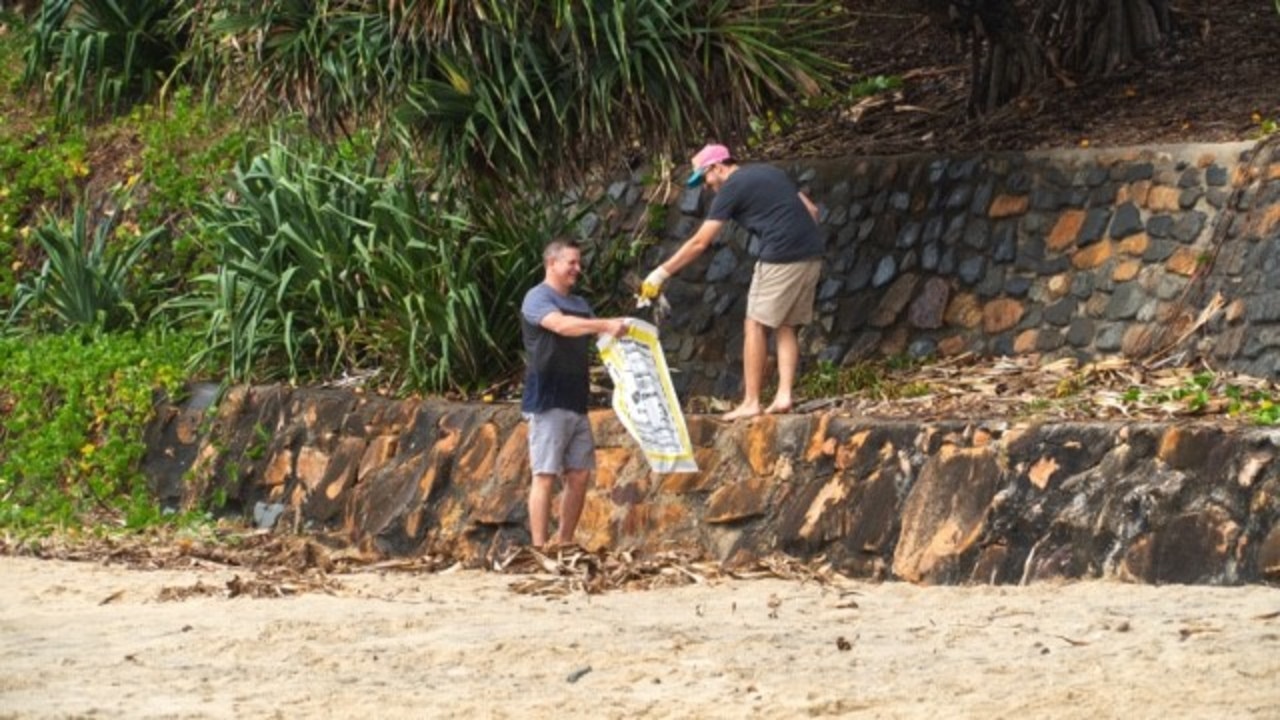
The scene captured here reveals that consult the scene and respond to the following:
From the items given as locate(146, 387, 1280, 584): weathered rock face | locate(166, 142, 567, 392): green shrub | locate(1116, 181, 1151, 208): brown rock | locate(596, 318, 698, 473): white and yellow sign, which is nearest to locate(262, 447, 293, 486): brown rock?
locate(146, 387, 1280, 584): weathered rock face

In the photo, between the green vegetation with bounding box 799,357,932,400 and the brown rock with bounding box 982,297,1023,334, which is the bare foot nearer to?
the green vegetation with bounding box 799,357,932,400

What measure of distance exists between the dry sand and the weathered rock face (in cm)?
35

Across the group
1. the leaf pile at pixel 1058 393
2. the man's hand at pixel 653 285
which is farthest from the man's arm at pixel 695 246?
the leaf pile at pixel 1058 393

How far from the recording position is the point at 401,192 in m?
15.0

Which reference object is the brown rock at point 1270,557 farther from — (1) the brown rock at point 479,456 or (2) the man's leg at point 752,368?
(1) the brown rock at point 479,456

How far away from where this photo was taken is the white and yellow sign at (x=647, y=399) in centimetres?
1193

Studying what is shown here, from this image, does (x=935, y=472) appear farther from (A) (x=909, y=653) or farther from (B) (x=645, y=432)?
(A) (x=909, y=653)

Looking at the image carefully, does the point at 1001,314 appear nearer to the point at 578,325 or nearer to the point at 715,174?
the point at 715,174

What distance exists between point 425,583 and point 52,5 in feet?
32.6

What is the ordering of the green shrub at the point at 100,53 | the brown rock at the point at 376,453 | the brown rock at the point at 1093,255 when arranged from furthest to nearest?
the green shrub at the point at 100,53, the brown rock at the point at 376,453, the brown rock at the point at 1093,255

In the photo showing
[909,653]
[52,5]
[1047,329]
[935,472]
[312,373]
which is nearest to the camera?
[909,653]

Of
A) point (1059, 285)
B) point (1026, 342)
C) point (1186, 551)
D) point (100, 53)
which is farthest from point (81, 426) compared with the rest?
point (1186, 551)

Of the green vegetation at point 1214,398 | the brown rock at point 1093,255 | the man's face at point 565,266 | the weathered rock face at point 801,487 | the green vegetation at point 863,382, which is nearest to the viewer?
the weathered rock face at point 801,487

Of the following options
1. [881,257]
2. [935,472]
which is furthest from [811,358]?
[935,472]
